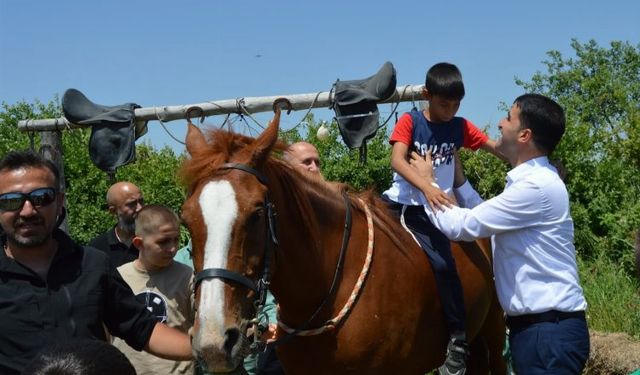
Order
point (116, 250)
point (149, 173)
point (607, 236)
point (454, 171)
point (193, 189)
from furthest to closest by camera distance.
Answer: point (149, 173) < point (607, 236) < point (116, 250) < point (454, 171) < point (193, 189)

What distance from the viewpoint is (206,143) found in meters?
3.99

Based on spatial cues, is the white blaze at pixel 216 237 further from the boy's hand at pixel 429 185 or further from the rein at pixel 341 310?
the boy's hand at pixel 429 185

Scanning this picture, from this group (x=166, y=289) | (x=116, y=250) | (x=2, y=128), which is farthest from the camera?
(x=2, y=128)

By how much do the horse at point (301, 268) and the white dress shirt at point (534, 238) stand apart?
64cm

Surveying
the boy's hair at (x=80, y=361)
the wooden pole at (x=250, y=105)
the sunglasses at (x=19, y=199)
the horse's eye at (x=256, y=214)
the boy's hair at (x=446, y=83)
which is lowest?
the boy's hair at (x=80, y=361)

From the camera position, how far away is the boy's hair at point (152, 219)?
4824 mm

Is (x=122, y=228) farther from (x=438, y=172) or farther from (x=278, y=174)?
(x=278, y=174)

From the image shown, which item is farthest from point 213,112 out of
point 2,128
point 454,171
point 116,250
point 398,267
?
point 2,128

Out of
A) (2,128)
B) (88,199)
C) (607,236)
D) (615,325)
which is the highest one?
(2,128)

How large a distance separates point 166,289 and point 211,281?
1.51 meters

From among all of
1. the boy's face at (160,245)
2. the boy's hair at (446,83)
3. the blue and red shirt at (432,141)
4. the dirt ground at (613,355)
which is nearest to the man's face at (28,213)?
the boy's face at (160,245)

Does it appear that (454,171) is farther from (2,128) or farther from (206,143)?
(2,128)

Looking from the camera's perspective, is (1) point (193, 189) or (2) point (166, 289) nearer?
(1) point (193, 189)

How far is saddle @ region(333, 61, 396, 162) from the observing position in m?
6.86
